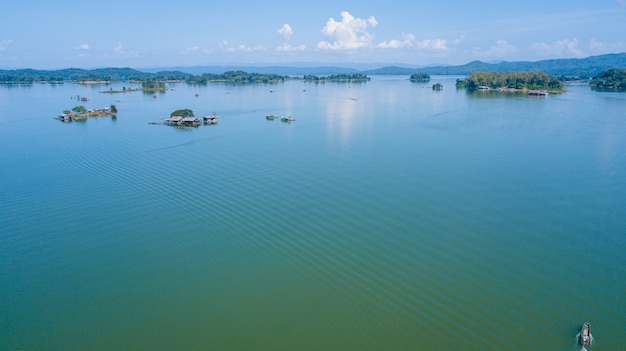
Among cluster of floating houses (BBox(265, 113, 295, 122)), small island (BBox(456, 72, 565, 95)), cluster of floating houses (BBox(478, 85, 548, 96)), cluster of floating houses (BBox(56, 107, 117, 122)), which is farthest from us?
small island (BBox(456, 72, 565, 95))

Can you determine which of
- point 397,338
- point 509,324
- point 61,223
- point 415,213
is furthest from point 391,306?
point 61,223

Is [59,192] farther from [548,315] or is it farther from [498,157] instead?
[498,157]

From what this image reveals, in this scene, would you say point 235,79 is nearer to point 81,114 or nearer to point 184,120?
point 81,114

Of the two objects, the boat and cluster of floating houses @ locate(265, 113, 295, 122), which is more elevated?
cluster of floating houses @ locate(265, 113, 295, 122)

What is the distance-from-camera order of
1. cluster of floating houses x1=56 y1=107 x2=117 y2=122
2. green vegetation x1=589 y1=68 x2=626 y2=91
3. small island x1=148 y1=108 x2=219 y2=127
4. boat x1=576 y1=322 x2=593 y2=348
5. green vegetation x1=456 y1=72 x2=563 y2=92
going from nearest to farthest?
boat x1=576 y1=322 x2=593 y2=348
small island x1=148 y1=108 x2=219 y2=127
cluster of floating houses x1=56 y1=107 x2=117 y2=122
green vegetation x1=456 y1=72 x2=563 y2=92
green vegetation x1=589 y1=68 x2=626 y2=91

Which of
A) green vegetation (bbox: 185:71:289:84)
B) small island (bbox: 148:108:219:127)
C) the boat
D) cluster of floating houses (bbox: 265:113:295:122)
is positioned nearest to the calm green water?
the boat

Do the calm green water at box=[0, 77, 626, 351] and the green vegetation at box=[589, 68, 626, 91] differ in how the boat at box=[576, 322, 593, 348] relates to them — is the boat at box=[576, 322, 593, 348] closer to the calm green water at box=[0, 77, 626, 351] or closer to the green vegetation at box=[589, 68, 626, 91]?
the calm green water at box=[0, 77, 626, 351]

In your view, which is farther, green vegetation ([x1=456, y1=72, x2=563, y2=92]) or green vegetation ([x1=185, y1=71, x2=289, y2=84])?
green vegetation ([x1=185, y1=71, x2=289, y2=84])
